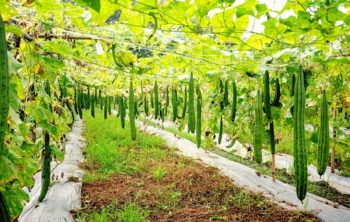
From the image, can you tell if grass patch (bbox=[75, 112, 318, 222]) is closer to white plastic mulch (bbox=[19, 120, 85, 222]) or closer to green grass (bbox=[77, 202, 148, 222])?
green grass (bbox=[77, 202, 148, 222])

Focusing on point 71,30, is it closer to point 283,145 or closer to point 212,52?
point 212,52

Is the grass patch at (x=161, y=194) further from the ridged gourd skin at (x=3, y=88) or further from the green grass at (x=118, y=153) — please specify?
the ridged gourd skin at (x=3, y=88)

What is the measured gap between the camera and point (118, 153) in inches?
346

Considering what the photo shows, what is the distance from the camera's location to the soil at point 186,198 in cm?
497

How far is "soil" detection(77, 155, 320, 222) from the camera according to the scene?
4.97 m

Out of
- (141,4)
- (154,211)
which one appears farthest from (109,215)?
(141,4)

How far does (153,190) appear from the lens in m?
6.00

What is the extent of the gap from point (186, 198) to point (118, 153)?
345 cm

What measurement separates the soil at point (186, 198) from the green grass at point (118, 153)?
1.44 feet

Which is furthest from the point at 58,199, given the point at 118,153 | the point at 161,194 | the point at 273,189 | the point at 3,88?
the point at 3,88

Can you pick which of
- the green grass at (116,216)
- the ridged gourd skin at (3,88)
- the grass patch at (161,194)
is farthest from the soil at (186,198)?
the ridged gourd skin at (3,88)

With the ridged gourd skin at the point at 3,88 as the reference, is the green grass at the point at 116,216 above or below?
below

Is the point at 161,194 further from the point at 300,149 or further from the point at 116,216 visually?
the point at 300,149

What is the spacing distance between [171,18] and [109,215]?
10.8ft
